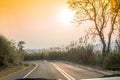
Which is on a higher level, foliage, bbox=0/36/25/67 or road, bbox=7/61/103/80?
foliage, bbox=0/36/25/67

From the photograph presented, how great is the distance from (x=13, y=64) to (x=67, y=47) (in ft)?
120

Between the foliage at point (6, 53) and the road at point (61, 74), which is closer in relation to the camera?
the road at point (61, 74)

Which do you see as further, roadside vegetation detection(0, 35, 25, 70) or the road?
roadside vegetation detection(0, 35, 25, 70)

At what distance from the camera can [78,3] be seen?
57062 mm

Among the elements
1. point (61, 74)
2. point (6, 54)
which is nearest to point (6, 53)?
point (6, 54)

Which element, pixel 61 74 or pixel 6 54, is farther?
pixel 6 54

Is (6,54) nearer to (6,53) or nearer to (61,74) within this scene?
(6,53)

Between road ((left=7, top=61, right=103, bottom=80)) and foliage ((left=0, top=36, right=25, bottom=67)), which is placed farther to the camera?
foliage ((left=0, top=36, right=25, bottom=67))

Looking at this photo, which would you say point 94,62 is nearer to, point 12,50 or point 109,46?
point 109,46

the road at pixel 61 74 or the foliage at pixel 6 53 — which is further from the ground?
the foliage at pixel 6 53

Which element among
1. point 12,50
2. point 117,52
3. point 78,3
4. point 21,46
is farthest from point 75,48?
point 117,52

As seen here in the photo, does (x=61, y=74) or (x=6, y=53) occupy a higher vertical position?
(x=6, y=53)

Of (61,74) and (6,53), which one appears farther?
(6,53)

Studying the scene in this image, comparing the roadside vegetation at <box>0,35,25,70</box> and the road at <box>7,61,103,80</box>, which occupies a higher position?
the roadside vegetation at <box>0,35,25,70</box>
